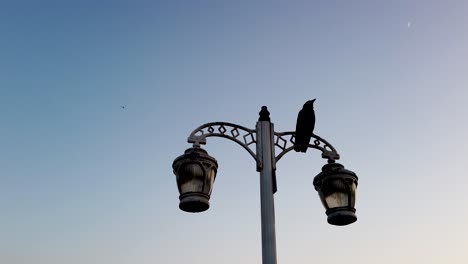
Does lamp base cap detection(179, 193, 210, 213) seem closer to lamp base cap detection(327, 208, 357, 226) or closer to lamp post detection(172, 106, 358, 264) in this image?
lamp post detection(172, 106, 358, 264)

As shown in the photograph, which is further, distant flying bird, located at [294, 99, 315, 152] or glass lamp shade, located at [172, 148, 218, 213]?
distant flying bird, located at [294, 99, 315, 152]

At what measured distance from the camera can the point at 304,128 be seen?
631 centimetres

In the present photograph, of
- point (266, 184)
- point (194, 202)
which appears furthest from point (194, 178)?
point (266, 184)

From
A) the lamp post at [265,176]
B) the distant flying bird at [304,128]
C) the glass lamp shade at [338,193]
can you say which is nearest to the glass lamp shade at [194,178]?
the lamp post at [265,176]

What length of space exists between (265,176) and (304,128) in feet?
3.52

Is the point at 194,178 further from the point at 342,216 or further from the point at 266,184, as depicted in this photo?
the point at 342,216

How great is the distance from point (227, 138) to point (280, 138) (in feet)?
2.29

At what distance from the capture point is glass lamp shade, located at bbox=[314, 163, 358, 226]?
5789 millimetres

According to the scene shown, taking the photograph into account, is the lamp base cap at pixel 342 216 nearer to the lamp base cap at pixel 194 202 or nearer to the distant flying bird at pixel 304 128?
the distant flying bird at pixel 304 128

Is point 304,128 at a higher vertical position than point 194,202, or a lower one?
higher

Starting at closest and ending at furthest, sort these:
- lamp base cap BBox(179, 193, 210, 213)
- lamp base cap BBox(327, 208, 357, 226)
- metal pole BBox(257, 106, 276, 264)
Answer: metal pole BBox(257, 106, 276, 264) < lamp base cap BBox(179, 193, 210, 213) < lamp base cap BBox(327, 208, 357, 226)

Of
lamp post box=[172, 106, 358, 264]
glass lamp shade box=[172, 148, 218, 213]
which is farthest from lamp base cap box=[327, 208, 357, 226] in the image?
glass lamp shade box=[172, 148, 218, 213]

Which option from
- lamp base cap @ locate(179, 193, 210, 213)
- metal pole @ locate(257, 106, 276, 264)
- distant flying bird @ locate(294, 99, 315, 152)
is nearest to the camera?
metal pole @ locate(257, 106, 276, 264)

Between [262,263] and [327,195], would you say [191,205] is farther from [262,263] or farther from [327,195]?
[327,195]
